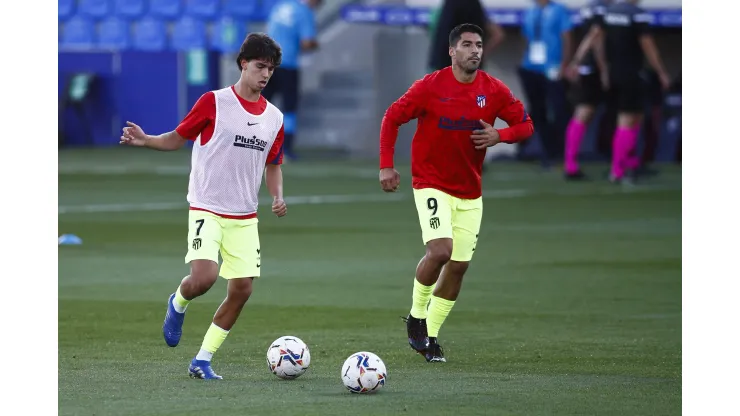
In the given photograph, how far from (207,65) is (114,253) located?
65.6 ft

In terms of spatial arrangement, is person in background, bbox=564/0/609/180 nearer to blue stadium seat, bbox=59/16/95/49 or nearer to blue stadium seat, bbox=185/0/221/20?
blue stadium seat, bbox=185/0/221/20

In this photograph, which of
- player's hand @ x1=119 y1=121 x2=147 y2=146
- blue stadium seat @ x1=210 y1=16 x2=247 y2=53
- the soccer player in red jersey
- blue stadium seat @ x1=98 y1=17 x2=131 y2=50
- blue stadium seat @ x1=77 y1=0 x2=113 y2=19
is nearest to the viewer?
player's hand @ x1=119 y1=121 x2=147 y2=146

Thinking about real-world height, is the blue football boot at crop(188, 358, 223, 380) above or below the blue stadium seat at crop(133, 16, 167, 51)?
below

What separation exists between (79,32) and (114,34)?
0.80m

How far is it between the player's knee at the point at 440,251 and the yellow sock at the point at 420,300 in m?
0.22

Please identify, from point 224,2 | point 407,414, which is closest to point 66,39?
point 224,2

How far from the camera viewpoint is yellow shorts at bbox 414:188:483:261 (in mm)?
9133

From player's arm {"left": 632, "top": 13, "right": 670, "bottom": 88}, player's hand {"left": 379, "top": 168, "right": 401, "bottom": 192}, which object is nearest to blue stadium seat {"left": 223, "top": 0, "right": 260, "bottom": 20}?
player's arm {"left": 632, "top": 13, "right": 670, "bottom": 88}

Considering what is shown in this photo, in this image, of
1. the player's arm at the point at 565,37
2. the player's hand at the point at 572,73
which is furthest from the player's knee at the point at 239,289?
the player's arm at the point at 565,37

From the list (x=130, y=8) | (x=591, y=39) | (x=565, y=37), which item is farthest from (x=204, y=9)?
(x=591, y=39)

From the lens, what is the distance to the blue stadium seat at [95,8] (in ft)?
121

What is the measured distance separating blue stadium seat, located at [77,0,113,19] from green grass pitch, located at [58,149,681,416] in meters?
16.2

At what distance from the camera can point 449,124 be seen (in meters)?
9.13

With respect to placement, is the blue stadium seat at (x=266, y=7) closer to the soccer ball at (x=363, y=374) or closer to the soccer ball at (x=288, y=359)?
the soccer ball at (x=288, y=359)
